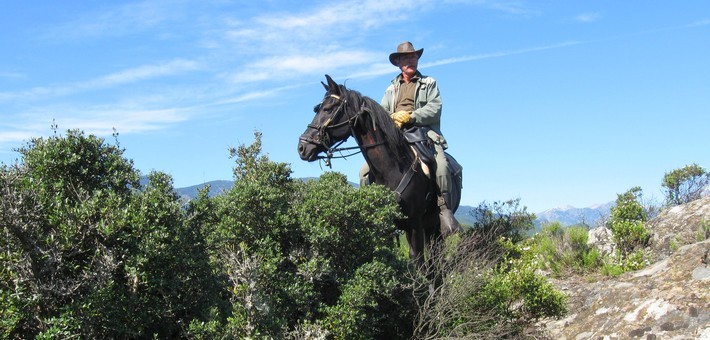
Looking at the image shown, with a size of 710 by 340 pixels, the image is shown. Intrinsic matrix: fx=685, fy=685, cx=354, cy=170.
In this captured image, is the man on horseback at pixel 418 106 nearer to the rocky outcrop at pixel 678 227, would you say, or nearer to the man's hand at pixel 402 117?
the man's hand at pixel 402 117

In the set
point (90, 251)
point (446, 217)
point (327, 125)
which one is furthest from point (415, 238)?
point (90, 251)

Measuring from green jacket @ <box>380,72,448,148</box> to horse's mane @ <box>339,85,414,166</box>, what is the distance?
0.71 metres

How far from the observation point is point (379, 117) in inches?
398

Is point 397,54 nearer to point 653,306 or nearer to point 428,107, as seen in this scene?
point 428,107

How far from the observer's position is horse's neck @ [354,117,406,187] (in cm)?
1016

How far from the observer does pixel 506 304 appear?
954 centimetres

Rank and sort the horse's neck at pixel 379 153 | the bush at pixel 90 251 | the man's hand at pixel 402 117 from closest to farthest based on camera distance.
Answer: the bush at pixel 90 251 → the horse's neck at pixel 379 153 → the man's hand at pixel 402 117

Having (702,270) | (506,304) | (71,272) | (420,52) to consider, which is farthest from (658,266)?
(71,272)

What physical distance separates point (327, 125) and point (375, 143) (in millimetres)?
786

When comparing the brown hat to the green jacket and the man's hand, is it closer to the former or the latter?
the green jacket

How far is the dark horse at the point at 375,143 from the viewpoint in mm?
9961

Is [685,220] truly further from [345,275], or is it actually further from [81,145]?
[81,145]

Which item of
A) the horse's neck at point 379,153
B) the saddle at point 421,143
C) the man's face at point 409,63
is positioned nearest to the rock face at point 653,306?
the saddle at point 421,143

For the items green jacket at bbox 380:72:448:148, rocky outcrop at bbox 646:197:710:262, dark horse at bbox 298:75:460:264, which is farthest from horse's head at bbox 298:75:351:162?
rocky outcrop at bbox 646:197:710:262
